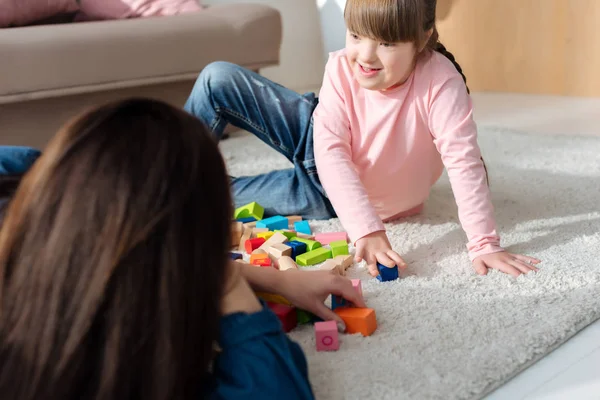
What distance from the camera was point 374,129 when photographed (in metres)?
1.36

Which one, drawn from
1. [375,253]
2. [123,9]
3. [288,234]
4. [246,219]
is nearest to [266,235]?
[288,234]

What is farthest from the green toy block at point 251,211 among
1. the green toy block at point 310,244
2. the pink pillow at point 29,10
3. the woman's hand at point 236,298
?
the pink pillow at point 29,10

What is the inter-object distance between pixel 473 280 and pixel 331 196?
12.6 inches

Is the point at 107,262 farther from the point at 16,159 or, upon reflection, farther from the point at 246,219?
the point at 246,219

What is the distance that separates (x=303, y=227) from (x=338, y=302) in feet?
1.51

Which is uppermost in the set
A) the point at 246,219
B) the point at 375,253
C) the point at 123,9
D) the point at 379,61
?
the point at 379,61

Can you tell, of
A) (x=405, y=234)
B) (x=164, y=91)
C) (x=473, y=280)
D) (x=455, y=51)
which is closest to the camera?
(x=473, y=280)

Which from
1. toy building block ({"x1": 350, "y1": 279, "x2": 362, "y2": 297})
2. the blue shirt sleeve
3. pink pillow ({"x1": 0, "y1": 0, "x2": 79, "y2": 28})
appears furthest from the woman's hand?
pink pillow ({"x1": 0, "y1": 0, "x2": 79, "y2": 28})

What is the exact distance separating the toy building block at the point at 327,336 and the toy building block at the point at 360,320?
4cm

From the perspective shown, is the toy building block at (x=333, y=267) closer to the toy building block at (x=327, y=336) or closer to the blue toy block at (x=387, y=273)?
the blue toy block at (x=387, y=273)

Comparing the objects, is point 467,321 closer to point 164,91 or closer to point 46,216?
point 46,216

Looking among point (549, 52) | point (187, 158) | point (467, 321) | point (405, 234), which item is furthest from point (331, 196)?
point (549, 52)

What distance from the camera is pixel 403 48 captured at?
4.11ft

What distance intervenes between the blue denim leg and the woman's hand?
346 millimetres
